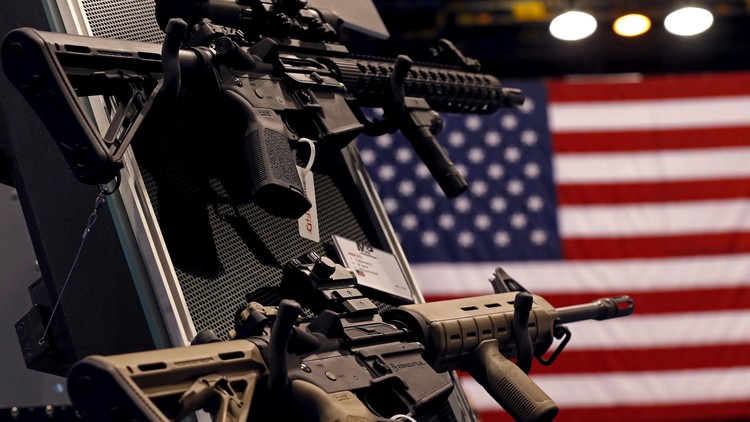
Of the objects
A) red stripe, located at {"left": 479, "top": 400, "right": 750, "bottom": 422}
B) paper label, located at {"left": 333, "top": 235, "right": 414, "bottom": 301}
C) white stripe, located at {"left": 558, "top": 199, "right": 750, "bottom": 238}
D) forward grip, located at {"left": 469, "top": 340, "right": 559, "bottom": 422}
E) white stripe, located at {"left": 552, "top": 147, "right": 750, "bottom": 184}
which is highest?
white stripe, located at {"left": 552, "top": 147, "right": 750, "bottom": 184}

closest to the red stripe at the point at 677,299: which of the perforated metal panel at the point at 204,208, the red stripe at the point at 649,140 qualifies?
the red stripe at the point at 649,140

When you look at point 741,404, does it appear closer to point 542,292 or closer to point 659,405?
point 659,405

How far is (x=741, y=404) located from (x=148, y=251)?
9.14 ft

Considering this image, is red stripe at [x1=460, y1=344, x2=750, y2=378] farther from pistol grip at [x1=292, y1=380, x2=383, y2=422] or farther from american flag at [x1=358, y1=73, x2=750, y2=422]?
pistol grip at [x1=292, y1=380, x2=383, y2=422]

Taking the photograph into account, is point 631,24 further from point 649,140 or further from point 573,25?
point 649,140

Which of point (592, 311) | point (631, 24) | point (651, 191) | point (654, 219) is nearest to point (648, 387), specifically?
point (654, 219)

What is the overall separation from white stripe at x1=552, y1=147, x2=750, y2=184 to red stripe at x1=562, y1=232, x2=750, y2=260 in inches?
8.6

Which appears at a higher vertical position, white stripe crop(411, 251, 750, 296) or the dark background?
the dark background

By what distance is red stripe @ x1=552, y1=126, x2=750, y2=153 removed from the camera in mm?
3727

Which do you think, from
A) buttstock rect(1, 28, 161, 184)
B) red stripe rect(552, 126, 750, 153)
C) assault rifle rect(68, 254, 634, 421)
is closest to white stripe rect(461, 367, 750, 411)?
red stripe rect(552, 126, 750, 153)

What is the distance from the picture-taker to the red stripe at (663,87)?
3820mm

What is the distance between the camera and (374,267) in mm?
1812

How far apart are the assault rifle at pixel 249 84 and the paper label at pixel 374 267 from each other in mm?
187

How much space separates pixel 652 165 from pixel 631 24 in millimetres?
1020
